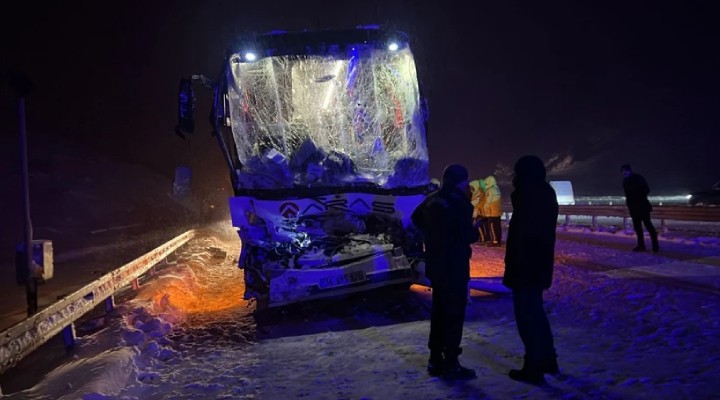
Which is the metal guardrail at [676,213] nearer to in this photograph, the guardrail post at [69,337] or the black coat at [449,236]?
the black coat at [449,236]

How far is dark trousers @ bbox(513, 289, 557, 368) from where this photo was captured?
367 centimetres

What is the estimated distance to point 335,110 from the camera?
7363mm

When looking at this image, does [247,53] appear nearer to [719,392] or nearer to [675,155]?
[719,392]

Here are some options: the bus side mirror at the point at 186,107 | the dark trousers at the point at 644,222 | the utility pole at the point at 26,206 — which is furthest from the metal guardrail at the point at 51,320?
the dark trousers at the point at 644,222

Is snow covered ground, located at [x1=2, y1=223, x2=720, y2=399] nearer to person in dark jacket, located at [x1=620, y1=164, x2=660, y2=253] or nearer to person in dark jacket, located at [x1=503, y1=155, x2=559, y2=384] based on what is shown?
person in dark jacket, located at [x1=503, y1=155, x2=559, y2=384]

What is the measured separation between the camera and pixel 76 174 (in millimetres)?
38750

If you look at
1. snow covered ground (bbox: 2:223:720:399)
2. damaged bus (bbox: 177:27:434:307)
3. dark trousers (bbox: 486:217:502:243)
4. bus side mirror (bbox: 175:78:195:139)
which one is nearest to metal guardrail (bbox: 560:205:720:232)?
dark trousers (bbox: 486:217:502:243)

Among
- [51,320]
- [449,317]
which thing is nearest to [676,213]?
[449,317]

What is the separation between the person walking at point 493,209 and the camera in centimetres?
1280

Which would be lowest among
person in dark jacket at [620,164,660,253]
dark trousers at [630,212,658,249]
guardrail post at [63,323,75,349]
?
guardrail post at [63,323,75,349]

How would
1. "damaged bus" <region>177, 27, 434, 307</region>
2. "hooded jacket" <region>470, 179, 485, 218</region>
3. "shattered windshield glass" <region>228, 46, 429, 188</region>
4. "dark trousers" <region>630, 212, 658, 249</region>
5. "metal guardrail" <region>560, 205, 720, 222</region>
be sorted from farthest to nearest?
1. "hooded jacket" <region>470, 179, 485, 218</region>
2. "metal guardrail" <region>560, 205, 720, 222</region>
3. "dark trousers" <region>630, 212, 658, 249</region>
4. "shattered windshield glass" <region>228, 46, 429, 188</region>
5. "damaged bus" <region>177, 27, 434, 307</region>

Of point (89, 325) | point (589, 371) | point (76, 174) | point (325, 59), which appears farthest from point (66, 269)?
point (76, 174)

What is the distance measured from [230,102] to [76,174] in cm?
3779

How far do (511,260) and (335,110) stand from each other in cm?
431
